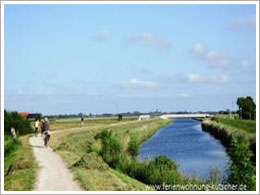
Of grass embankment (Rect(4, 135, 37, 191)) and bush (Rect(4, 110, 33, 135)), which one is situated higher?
bush (Rect(4, 110, 33, 135))

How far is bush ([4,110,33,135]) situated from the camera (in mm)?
34719

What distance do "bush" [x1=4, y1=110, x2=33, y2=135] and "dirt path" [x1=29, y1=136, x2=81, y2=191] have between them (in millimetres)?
13916

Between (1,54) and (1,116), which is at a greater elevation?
(1,54)

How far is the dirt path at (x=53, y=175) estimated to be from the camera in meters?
13.6

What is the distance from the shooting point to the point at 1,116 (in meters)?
14.7

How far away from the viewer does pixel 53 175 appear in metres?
15.5

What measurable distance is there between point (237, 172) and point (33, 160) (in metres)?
7.86

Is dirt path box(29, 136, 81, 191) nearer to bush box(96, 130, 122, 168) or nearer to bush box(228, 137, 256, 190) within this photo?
bush box(96, 130, 122, 168)

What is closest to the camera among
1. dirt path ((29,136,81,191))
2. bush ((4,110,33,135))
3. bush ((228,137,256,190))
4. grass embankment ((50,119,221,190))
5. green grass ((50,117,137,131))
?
dirt path ((29,136,81,191))

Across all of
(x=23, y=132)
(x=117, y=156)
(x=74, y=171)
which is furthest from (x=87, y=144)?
(x=74, y=171)

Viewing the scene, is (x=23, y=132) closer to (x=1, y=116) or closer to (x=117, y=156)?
(x=117, y=156)

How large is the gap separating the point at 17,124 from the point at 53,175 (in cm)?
2189

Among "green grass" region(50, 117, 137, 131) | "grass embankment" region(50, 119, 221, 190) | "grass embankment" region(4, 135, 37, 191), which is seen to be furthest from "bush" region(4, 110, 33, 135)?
"grass embankment" region(4, 135, 37, 191)

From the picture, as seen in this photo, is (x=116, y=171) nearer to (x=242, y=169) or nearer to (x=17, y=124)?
(x=242, y=169)
